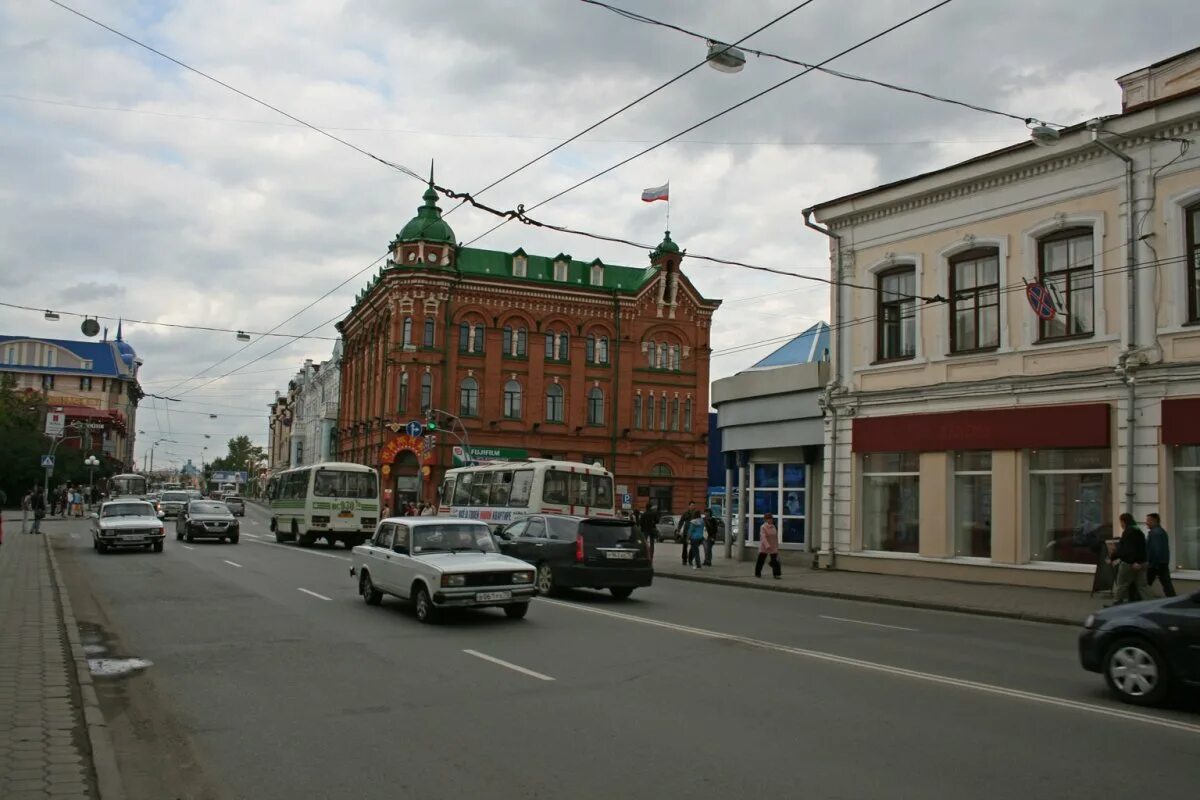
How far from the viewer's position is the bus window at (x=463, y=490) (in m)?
32.8

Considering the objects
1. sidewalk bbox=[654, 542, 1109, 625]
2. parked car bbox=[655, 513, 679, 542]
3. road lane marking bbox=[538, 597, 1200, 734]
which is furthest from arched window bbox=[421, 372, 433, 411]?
road lane marking bbox=[538, 597, 1200, 734]

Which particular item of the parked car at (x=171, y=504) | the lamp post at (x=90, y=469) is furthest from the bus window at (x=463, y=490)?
the lamp post at (x=90, y=469)

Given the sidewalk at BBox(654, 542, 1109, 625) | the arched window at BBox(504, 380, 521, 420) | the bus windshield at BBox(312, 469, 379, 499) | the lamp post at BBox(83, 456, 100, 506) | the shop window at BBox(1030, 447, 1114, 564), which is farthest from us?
the lamp post at BBox(83, 456, 100, 506)

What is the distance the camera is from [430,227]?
6159cm

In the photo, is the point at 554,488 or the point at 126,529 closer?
the point at 554,488

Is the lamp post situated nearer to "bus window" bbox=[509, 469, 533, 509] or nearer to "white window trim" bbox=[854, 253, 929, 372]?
"bus window" bbox=[509, 469, 533, 509]

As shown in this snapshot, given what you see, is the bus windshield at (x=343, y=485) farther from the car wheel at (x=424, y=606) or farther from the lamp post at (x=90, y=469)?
the lamp post at (x=90, y=469)

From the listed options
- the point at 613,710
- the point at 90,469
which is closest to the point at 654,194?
the point at 613,710

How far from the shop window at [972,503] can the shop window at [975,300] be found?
2649 mm

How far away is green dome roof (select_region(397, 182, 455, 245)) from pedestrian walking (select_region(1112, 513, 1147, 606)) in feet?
160

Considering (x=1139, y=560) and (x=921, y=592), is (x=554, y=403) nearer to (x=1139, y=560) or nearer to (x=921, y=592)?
(x=921, y=592)

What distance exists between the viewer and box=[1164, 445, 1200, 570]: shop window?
769 inches

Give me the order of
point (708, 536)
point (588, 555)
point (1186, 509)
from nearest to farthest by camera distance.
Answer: point (588, 555) → point (1186, 509) → point (708, 536)

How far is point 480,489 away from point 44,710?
942 inches
